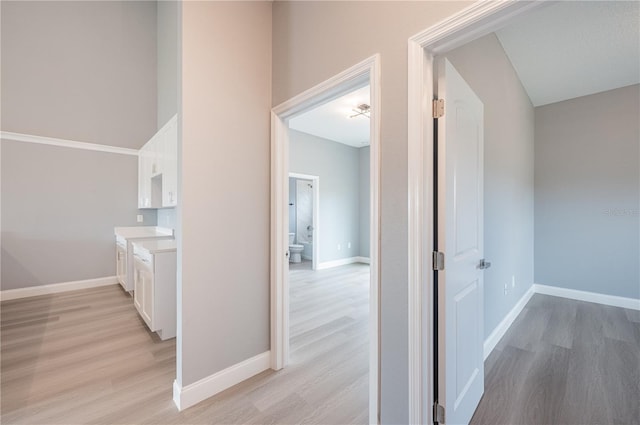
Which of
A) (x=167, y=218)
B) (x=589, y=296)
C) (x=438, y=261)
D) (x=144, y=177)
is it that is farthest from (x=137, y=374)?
(x=589, y=296)

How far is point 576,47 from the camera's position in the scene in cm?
263

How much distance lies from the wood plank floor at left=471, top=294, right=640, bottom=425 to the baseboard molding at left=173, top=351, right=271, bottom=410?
1.47 m

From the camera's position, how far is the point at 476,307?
5.31 feet

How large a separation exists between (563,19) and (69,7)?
6566mm

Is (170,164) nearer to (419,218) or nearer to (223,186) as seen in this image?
(223,186)

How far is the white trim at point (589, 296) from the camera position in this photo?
3.28 m

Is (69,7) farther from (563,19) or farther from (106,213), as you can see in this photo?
(563,19)

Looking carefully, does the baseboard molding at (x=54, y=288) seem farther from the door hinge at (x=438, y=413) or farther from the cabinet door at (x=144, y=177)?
the door hinge at (x=438, y=413)

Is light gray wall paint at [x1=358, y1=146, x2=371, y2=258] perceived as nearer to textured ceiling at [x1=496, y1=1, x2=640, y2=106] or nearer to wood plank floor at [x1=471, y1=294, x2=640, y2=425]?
textured ceiling at [x1=496, y1=1, x2=640, y2=106]

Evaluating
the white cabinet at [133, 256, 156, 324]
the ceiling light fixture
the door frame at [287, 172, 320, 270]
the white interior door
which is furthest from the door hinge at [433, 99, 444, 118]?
the door frame at [287, 172, 320, 270]

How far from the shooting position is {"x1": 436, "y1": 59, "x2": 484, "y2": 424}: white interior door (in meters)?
1.25

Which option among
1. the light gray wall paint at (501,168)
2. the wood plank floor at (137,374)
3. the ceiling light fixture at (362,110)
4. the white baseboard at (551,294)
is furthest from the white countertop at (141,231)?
the white baseboard at (551,294)

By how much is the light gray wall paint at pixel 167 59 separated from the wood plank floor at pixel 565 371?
5.10 meters

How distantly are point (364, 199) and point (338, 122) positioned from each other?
2.32 meters
